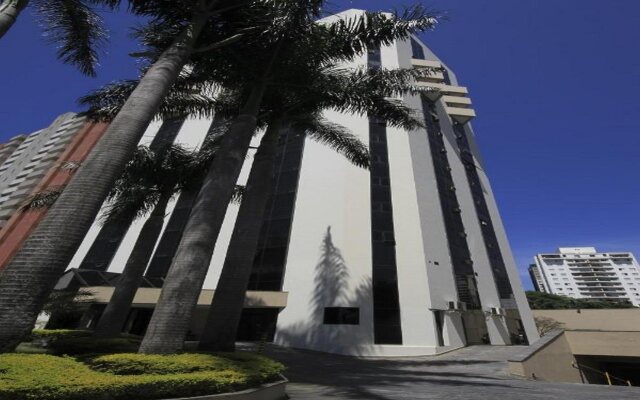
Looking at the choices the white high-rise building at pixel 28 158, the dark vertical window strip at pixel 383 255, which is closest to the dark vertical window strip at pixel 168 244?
the dark vertical window strip at pixel 383 255

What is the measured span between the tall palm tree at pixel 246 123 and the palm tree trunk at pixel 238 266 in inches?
67.4

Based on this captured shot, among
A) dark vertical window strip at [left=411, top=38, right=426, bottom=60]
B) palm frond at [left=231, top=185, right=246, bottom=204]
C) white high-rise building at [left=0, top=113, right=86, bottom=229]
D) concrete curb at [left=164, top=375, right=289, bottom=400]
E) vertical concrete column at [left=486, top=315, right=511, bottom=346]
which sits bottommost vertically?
concrete curb at [left=164, top=375, right=289, bottom=400]

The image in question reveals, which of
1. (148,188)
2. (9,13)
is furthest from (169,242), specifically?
(9,13)

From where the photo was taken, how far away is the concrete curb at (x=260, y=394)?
5891 millimetres

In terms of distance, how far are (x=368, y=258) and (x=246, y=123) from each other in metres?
15.7

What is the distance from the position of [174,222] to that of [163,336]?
2526 centimetres

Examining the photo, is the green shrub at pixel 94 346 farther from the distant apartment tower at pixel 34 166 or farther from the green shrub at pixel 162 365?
the distant apartment tower at pixel 34 166

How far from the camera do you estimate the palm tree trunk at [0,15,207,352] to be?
5758 millimetres

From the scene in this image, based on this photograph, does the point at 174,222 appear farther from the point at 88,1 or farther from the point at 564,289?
the point at 564,289

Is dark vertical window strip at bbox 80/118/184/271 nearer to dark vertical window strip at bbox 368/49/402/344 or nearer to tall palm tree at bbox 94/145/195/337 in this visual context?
tall palm tree at bbox 94/145/195/337

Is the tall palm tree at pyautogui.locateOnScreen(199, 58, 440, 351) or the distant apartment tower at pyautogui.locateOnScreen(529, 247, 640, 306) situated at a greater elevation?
the distant apartment tower at pyautogui.locateOnScreen(529, 247, 640, 306)

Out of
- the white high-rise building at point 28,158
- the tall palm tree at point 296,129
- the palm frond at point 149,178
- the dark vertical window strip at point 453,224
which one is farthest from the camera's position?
the white high-rise building at point 28,158

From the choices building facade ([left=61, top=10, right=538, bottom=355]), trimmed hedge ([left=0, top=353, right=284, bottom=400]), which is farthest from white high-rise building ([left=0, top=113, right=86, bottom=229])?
trimmed hedge ([left=0, top=353, right=284, bottom=400])

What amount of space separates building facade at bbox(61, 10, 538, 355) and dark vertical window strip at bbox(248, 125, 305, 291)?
0.31 feet
